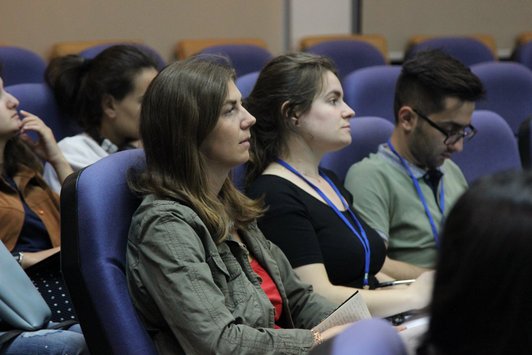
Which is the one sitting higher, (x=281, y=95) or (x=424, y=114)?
(x=281, y=95)

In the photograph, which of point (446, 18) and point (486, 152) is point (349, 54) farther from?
point (486, 152)

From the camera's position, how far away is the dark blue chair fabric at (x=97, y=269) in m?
1.64

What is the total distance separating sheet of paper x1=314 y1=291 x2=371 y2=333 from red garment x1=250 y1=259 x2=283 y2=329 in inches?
5.1

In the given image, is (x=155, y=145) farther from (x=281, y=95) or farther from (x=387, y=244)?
(x=387, y=244)

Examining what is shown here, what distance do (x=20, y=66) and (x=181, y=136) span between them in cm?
253

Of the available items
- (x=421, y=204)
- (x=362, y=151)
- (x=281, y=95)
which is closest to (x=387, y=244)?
(x=421, y=204)

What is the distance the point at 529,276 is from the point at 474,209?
8cm

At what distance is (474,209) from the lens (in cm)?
80

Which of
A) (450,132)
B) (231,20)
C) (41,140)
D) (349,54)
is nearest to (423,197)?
(450,132)

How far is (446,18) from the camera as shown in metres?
6.35

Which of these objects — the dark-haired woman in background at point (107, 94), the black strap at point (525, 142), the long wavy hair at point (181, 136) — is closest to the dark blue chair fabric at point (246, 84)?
the dark-haired woman in background at point (107, 94)

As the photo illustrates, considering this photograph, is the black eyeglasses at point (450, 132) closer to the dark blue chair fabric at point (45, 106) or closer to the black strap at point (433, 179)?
the black strap at point (433, 179)

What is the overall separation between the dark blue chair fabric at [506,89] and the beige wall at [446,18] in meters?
2.15

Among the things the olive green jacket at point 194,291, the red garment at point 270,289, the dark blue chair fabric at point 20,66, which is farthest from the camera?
Result: the dark blue chair fabric at point 20,66
